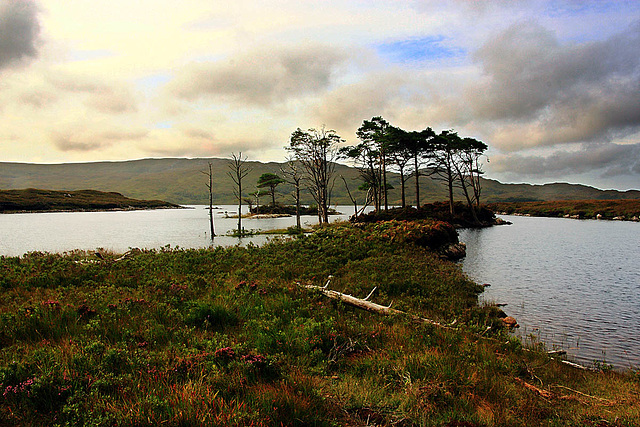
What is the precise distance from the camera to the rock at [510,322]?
12.1 metres

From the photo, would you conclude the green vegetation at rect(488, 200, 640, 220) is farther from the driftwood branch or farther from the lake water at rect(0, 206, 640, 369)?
the driftwood branch

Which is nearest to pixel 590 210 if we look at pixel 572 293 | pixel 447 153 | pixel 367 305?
pixel 447 153

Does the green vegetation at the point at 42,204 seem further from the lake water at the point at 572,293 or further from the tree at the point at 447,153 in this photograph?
the lake water at the point at 572,293

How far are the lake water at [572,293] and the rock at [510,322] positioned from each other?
0.30 meters

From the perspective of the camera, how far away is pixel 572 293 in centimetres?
1673

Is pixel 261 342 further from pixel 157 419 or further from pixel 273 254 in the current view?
pixel 273 254

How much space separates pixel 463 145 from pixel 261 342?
58774mm

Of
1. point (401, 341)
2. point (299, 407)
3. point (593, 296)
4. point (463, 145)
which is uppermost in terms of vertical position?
point (463, 145)

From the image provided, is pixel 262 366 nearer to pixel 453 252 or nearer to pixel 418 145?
pixel 453 252

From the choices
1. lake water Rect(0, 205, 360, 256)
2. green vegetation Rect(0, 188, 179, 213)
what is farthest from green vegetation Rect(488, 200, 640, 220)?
green vegetation Rect(0, 188, 179, 213)

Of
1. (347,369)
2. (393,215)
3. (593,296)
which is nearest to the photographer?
(347,369)

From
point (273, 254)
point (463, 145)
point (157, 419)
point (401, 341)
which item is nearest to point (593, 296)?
point (401, 341)

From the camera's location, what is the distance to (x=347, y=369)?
6.61 meters

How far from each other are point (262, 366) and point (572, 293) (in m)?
17.2
